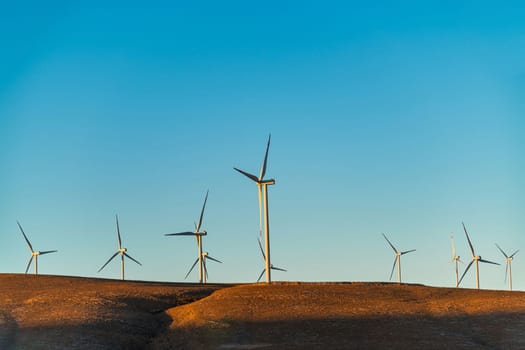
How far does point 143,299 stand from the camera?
190 ft

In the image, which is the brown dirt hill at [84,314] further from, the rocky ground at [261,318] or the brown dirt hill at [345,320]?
the brown dirt hill at [345,320]

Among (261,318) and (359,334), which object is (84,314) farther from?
(359,334)

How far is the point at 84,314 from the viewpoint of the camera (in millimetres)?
50562

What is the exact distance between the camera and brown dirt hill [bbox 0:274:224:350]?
44.7 meters

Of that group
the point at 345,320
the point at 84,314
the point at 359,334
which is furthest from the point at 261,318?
the point at 84,314

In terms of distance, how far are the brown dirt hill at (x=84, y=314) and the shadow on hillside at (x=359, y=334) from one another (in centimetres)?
276

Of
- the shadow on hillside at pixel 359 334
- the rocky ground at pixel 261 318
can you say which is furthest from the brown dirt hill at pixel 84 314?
the shadow on hillside at pixel 359 334

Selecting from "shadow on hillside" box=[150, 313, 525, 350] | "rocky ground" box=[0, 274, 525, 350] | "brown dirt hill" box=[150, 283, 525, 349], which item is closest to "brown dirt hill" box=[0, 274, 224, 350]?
"rocky ground" box=[0, 274, 525, 350]

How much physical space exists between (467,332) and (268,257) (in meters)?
24.1

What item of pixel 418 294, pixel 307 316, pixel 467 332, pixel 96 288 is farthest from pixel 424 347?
pixel 96 288

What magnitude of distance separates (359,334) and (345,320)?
12.2 ft

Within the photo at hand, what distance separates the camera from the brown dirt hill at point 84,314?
147ft

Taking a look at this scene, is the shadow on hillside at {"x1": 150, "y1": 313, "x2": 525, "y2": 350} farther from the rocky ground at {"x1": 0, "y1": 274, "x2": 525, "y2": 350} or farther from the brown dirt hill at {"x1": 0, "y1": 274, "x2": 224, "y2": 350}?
the brown dirt hill at {"x1": 0, "y1": 274, "x2": 224, "y2": 350}

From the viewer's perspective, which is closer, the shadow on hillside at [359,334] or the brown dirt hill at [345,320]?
the shadow on hillside at [359,334]
